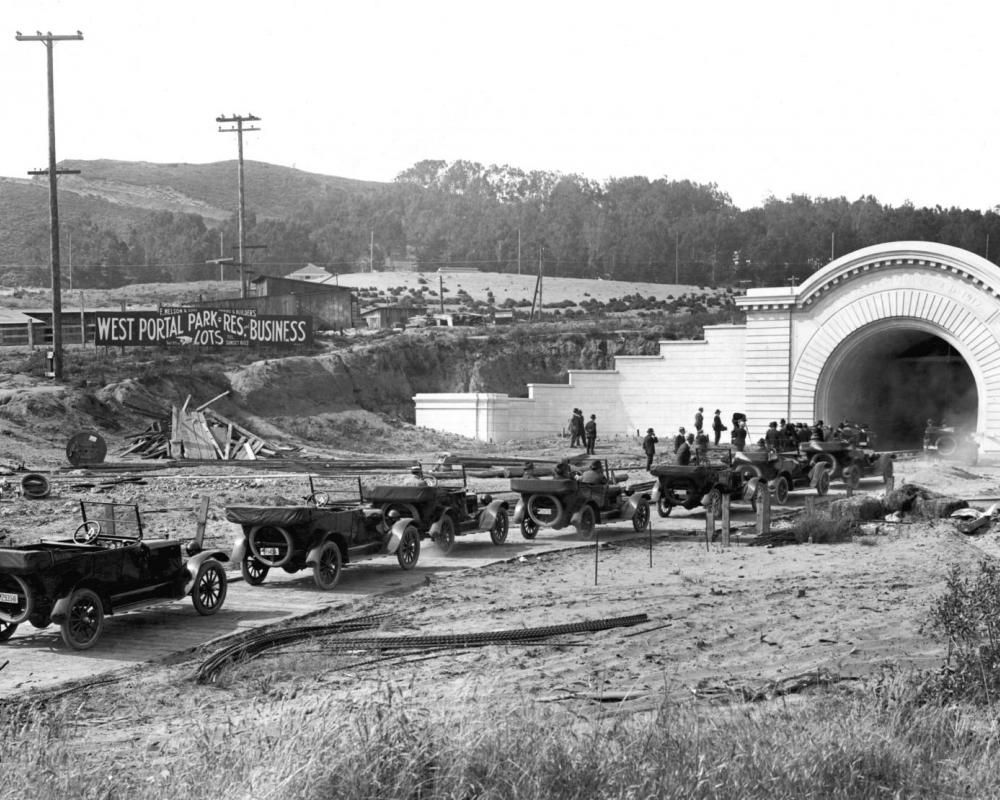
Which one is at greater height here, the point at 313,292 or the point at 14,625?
the point at 313,292

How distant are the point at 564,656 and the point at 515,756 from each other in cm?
380

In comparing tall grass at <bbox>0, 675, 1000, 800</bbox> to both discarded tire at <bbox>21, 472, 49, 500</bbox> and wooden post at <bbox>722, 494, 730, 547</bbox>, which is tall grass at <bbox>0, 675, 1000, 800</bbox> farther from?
discarded tire at <bbox>21, 472, 49, 500</bbox>

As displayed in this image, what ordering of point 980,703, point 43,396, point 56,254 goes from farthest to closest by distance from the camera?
point 56,254 → point 43,396 → point 980,703

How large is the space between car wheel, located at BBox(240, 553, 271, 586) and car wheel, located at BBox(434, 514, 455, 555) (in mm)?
3253

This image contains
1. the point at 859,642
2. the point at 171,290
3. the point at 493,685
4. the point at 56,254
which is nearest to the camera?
the point at 493,685

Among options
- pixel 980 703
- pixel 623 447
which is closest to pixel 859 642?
pixel 980 703

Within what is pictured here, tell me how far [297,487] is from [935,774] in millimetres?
20953

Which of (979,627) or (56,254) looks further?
(56,254)

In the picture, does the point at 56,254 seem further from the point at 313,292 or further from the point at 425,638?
the point at 425,638

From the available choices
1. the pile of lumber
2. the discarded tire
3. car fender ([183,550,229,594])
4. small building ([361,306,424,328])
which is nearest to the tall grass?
car fender ([183,550,229,594])

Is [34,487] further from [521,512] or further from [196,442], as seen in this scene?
[521,512]

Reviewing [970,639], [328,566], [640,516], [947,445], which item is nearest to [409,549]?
[328,566]

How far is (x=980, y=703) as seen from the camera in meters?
8.93

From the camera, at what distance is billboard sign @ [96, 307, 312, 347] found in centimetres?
4500
